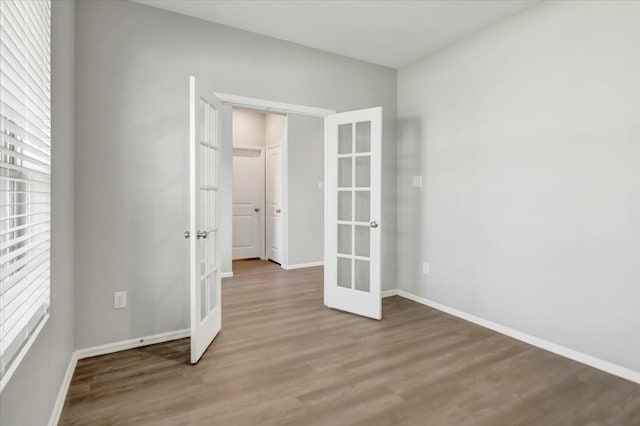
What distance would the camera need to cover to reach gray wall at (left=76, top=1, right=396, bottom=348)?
259cm

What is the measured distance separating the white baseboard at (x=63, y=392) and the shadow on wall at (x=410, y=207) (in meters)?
3.25

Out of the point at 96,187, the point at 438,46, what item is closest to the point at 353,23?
the point at 438,46

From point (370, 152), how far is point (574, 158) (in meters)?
1.65

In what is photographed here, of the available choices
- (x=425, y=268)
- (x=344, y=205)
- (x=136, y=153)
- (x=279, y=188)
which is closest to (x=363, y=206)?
(x=344, y=205)

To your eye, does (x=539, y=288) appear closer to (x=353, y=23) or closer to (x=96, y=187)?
(x=353, y=23)

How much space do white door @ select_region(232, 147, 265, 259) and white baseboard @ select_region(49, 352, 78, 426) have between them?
4.21 metres

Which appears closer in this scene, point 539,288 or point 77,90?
point 77,90

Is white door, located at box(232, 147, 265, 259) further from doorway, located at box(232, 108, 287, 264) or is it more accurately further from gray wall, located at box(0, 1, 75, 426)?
gray wall, located at box(0, 1, 75, 426)

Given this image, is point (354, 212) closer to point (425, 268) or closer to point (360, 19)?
point (425, 268)

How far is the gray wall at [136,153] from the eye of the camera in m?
2.59

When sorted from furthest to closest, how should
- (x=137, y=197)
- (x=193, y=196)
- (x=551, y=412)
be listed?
(x=137, y=197) → (x=193, y=196) → (x=551, y=412)

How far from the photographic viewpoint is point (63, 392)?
2.03 m

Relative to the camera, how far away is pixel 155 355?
2.62 meters

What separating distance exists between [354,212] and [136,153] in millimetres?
2061
